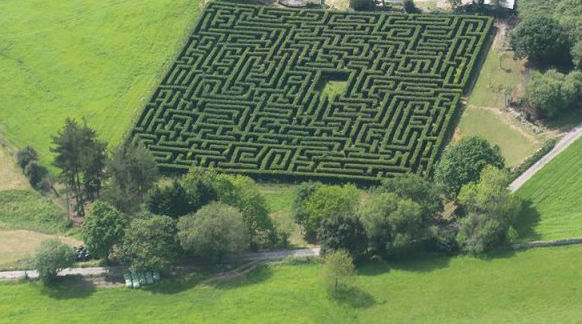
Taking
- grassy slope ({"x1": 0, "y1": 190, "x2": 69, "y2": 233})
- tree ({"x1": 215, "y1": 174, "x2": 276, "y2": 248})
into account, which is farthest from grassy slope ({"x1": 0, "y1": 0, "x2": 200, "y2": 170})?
tree ({"x1": 215, "y1": 174, "x2": 276, "y2": 248})

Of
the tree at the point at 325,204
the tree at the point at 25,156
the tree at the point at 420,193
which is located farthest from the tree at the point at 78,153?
the tree at the point at 420,193

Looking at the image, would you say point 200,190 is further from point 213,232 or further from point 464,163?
point 464,163

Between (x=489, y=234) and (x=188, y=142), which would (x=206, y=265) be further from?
(x=489, y=234)

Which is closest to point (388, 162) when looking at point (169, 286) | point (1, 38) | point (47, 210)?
point (169, 286)

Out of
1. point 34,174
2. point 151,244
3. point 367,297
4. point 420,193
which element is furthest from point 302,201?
point 34,174

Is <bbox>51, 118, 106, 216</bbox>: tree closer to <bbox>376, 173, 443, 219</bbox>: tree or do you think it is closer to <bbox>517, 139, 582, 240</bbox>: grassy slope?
<bbox>376, 173, 443, 219</bbox>: tree

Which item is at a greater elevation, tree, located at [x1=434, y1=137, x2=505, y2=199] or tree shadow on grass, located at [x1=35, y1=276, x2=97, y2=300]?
tree, located at [x1=434, y1=137, x2=505, y2=199]
